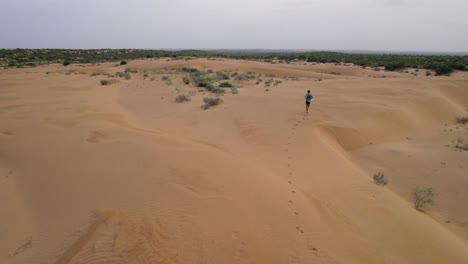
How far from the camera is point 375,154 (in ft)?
32.0

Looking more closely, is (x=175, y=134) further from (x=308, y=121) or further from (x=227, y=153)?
(x=308, y=121)

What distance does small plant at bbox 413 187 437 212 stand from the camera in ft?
21.9

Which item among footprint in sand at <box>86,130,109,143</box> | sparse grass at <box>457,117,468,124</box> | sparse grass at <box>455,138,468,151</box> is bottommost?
sparse grass at <box>455,138,468,151</box>

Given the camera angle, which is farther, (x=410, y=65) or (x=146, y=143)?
(x=410, y=65)

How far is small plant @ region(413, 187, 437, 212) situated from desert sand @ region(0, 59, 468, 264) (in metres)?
0.19

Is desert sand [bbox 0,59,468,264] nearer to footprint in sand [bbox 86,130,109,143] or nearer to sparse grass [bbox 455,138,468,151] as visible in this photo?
footprint in sand [bbox 86,130,109,143]

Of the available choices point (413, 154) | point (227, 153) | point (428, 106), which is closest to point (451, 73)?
point (428, 106)

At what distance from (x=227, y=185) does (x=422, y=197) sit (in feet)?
17.1

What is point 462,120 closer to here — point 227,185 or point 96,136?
point 227,185

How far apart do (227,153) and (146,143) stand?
2.50 m

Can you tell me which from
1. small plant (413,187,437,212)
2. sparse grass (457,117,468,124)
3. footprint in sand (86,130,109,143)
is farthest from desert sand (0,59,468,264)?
sparse grass (457,117,468,124)

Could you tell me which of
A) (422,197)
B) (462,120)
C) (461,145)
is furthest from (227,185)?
(462,120)

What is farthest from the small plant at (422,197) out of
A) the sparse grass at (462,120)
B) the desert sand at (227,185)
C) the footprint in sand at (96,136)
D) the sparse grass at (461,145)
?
the footprint in sand at (96,136)

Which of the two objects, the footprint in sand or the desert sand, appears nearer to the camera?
the desert sand
